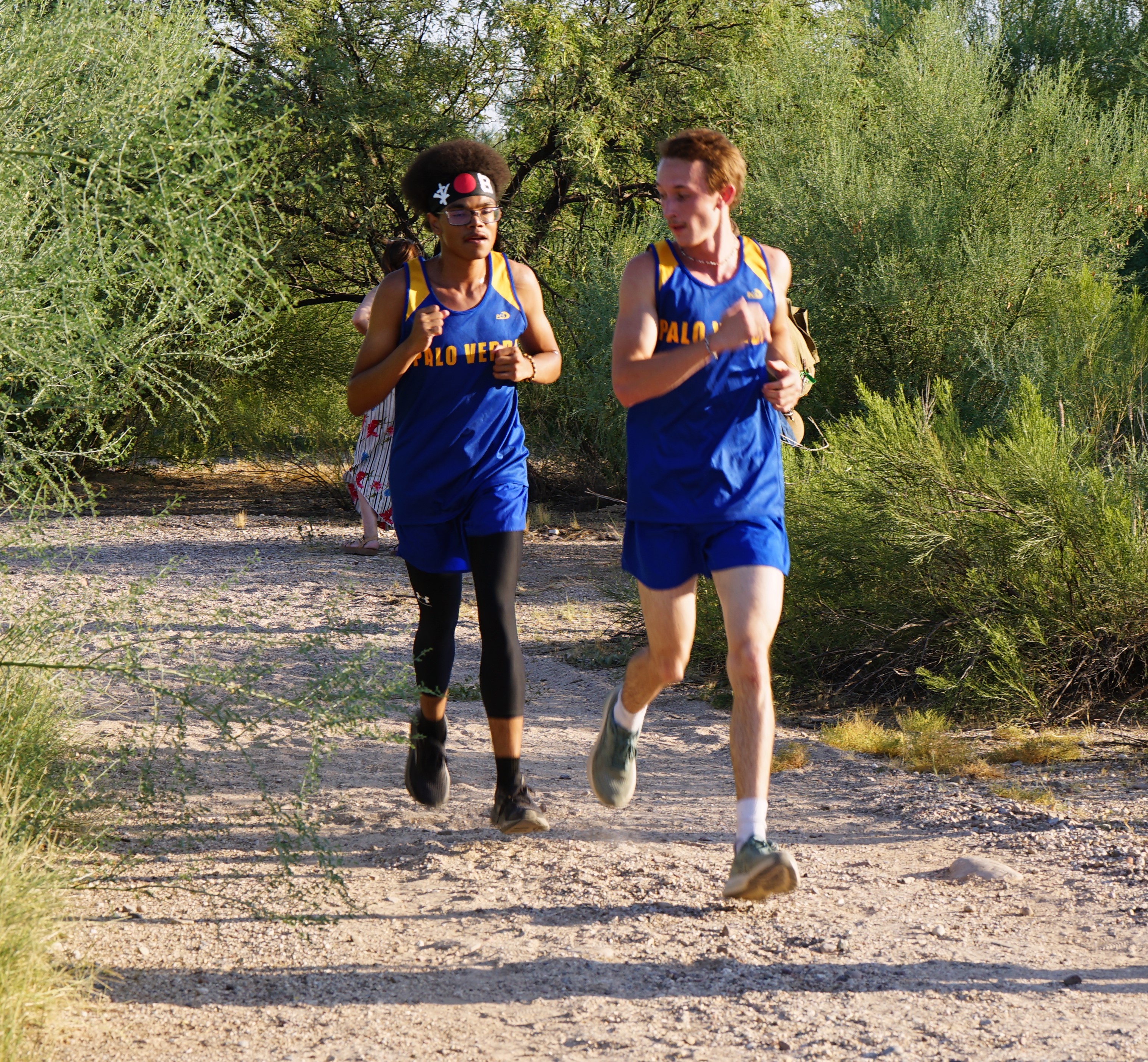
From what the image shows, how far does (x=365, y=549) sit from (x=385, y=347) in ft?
22.4

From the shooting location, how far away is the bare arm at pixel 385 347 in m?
3.99

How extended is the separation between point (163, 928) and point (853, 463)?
375 cm

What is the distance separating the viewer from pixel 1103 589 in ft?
18.4

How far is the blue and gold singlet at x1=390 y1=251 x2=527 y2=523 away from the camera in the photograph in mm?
4086

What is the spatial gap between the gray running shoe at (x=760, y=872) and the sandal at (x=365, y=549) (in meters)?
7.49

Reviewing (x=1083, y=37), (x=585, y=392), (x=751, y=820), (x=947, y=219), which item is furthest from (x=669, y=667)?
(x=1083, y=37)

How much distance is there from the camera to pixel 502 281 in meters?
4.23

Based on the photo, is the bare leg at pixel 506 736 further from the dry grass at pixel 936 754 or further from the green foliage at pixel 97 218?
the dry grass at pixel 936 754

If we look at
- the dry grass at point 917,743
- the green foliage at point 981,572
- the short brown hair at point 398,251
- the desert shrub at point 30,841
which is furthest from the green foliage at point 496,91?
the desert shrub at point 30,841

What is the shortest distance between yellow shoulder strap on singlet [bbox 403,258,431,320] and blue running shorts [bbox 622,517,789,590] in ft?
3.22

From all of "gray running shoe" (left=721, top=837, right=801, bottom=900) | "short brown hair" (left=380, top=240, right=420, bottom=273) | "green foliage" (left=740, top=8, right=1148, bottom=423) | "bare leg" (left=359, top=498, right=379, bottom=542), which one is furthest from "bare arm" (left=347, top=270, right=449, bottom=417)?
"bare leg" (left=359, top=498, right=379, bottom=542)

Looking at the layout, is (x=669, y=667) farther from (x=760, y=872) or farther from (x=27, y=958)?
(x=27, y=958)

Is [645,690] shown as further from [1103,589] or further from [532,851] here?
[1103,589]

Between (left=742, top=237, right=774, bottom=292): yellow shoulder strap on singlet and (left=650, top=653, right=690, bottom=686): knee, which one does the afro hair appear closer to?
(left=742, top=237, right=774, bottom=292): yellow shoulder strap on singlet
